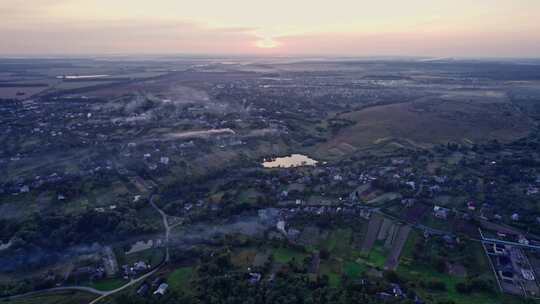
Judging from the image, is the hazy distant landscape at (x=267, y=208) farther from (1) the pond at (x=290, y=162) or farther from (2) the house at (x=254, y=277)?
(1) the pond at (x=290, y=162)

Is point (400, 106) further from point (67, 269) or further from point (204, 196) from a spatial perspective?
point (67, 269)

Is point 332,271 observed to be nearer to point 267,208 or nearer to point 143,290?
point 267,208

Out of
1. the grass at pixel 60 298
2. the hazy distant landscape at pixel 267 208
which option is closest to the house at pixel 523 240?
the hazy distant landscape at pixel 267 208

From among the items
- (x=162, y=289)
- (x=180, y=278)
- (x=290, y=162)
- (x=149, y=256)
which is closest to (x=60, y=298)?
(x=149, y=256)

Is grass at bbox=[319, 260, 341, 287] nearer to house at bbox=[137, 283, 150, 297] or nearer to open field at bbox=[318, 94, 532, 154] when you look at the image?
house at bbox=[137, 283, 150, 297]

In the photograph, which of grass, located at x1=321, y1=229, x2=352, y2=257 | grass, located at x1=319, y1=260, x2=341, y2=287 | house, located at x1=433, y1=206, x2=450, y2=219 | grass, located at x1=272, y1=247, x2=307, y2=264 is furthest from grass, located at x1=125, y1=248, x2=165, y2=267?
house, located at x1=433, y1=206, x2=450, y2=219

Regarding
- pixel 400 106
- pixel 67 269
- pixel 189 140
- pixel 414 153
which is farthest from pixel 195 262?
pixel 400 106
